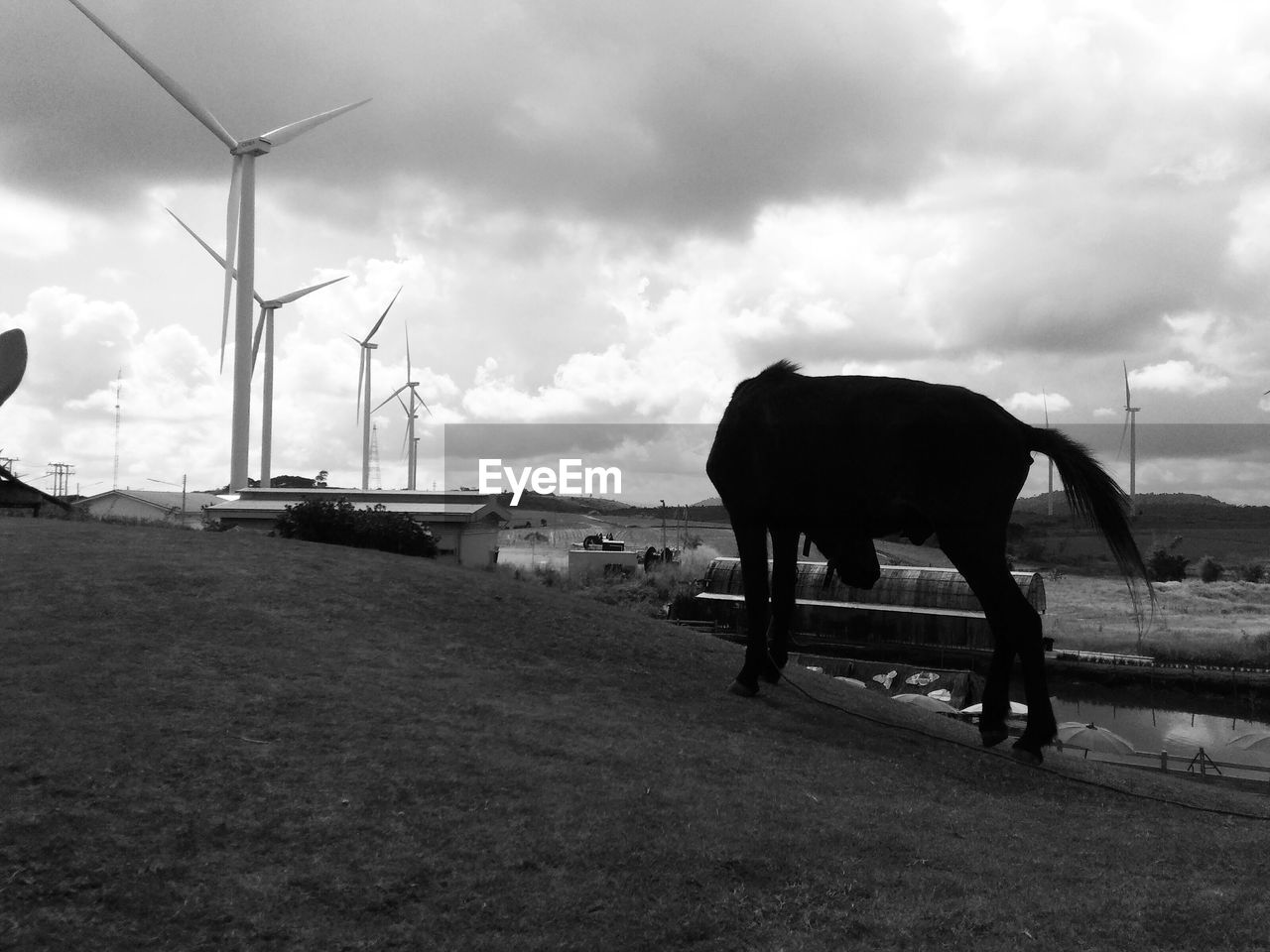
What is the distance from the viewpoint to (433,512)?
29344 millimetres

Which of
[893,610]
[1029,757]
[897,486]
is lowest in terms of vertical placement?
[893,610]

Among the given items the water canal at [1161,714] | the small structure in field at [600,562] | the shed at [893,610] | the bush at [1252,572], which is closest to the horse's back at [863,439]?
the water canal at [1161,714]

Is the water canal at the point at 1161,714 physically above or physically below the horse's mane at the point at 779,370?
below

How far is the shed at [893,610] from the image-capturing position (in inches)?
1548

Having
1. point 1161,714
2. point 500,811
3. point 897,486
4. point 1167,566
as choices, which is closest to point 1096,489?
point 897,486

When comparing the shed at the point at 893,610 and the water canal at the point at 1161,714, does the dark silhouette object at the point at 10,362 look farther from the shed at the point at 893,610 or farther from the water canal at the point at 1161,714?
the water canal at the point at 1161,714

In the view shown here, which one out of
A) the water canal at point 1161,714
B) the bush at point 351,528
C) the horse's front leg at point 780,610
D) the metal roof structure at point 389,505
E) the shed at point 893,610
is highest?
→ the metal roof structure at point 389,505

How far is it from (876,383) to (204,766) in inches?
275

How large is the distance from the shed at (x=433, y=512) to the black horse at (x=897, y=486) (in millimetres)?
17451

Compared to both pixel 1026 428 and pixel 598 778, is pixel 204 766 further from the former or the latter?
pixel 1026 428

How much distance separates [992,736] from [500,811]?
233 inches

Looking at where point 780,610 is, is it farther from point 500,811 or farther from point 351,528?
point 351,528

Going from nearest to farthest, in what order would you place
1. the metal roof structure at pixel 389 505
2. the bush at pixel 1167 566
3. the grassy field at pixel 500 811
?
the grassy field at pixel 500 811 < the metal roof structure at pixel 389 505 < the bush at pixel 1167 566

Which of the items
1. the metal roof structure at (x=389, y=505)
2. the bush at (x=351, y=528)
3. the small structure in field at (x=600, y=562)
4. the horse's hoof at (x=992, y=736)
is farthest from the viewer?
the small structure in field at (x=600, y=562)
